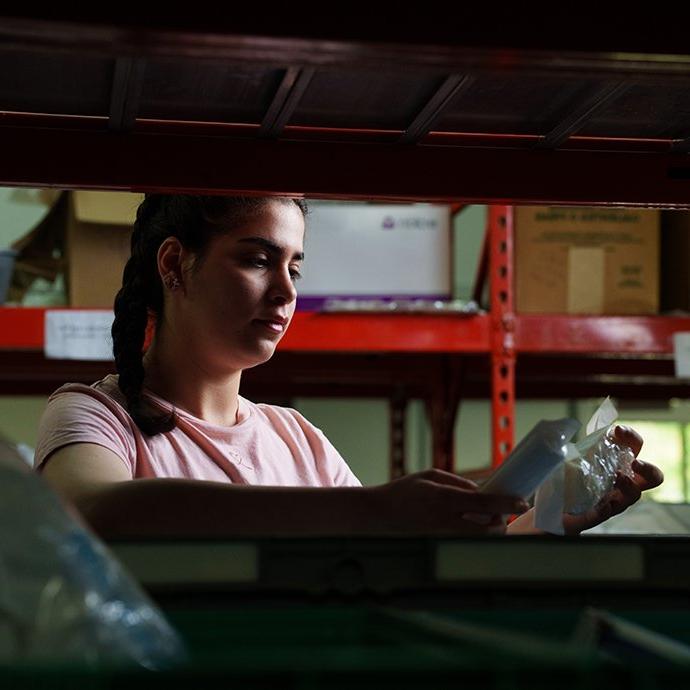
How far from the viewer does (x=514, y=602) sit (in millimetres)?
621

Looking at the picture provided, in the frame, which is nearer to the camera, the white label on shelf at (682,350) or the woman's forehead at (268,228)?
the woman's forehead at (268,228)

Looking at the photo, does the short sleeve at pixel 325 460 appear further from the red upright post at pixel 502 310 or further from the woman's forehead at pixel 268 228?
the red upright post at pixel 502 310

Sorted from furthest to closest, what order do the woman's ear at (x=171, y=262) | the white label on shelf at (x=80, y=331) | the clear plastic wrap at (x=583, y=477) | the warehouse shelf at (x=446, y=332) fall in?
the warehouse shelf at (x=446, y=332) < the white label on shelf at (x=80, y=331) < the woman's ear at (x=171, y=262) < the clear plastic wrap at (x=583, y=477)

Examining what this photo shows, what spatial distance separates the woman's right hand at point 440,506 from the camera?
795mm

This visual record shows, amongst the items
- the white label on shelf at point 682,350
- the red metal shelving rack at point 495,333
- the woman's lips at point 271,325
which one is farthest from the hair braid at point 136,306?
the white label on shelf at point 682,350

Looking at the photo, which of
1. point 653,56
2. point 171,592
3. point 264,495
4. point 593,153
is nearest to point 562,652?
point 171,592

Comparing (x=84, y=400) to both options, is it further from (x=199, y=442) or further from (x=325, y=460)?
(x=325, y=460)

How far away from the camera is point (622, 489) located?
1.06m

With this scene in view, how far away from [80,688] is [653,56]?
452mm

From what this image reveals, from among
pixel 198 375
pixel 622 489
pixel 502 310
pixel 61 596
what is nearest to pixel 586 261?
pixel 502 310

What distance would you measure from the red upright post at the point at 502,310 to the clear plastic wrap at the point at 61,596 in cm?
213

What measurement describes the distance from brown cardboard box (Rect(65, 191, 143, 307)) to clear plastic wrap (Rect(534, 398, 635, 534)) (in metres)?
1.68

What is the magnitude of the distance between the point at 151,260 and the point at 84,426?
0.36m

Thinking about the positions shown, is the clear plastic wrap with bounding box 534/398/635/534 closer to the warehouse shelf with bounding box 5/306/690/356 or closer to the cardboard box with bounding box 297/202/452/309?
the warehouse shelf with bounding box 5/306/690/356
